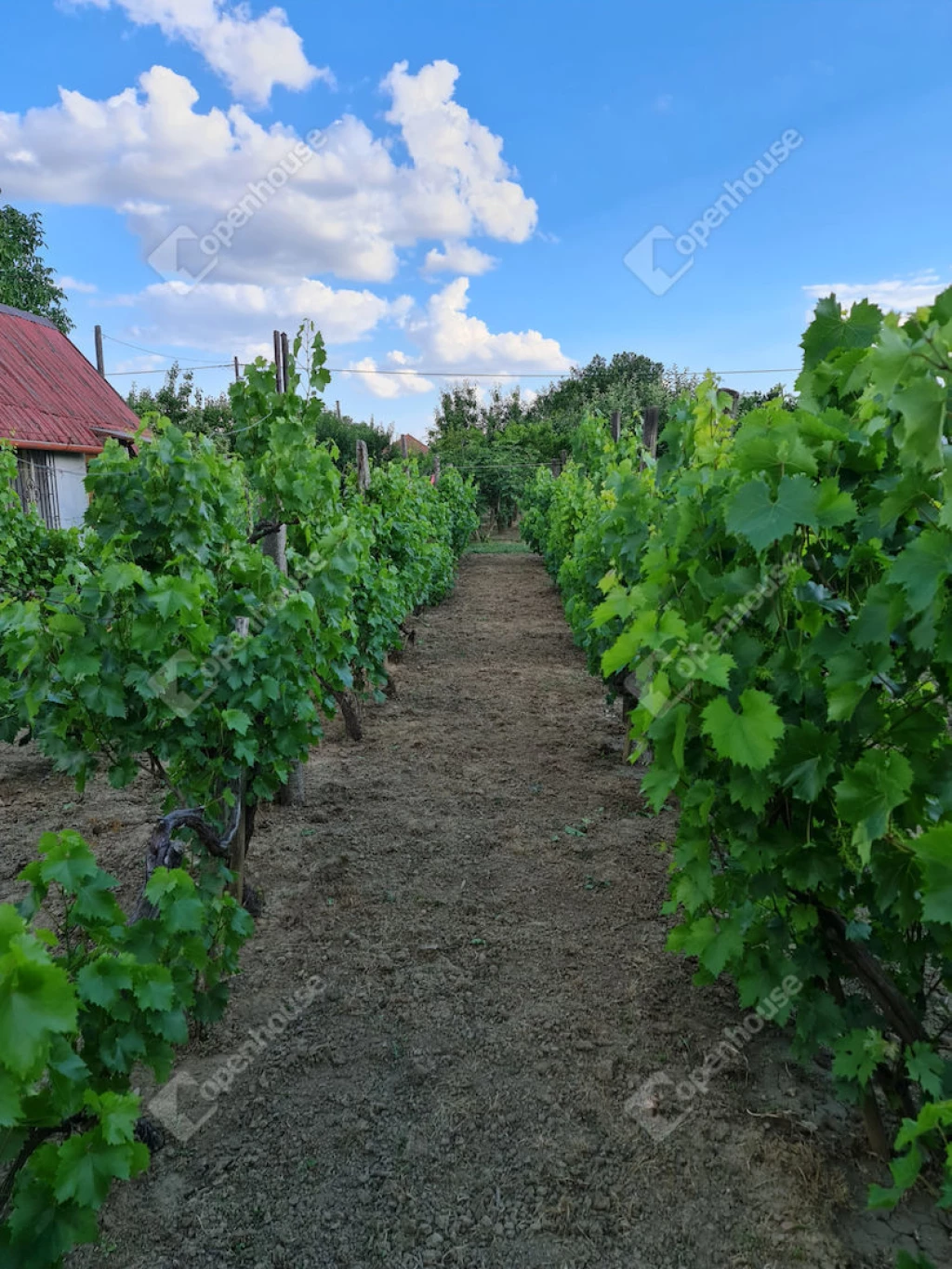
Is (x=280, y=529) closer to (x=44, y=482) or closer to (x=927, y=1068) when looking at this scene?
(x=927, y=1068)

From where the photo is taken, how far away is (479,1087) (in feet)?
8.93

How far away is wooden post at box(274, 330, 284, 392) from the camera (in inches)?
181

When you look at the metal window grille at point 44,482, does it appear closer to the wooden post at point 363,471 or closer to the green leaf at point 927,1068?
the wooden post at point 363,471

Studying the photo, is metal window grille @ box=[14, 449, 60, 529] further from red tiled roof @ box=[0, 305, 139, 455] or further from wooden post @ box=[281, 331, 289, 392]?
wooden post @ box=[281, 331, 289, 392]

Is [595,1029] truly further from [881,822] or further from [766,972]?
[881,822]

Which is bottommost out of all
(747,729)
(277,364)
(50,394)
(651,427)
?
(747,729)

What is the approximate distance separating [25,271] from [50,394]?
12.7 metres

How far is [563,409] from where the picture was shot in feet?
135

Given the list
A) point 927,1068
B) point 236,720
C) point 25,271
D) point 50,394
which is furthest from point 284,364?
point 25,271

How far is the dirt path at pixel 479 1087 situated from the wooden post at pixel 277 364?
8.87 feet

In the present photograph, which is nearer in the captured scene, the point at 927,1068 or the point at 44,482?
the point at 927,1068

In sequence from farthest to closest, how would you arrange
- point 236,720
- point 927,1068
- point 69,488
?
point 69,488, point 236,720, point 927,1068

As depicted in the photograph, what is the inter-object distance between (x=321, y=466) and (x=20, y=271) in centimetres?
2682

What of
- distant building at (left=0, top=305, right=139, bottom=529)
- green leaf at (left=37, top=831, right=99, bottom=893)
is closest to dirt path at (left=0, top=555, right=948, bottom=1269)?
green leaf at (left=37, top=831, right=99, bottom=893)
